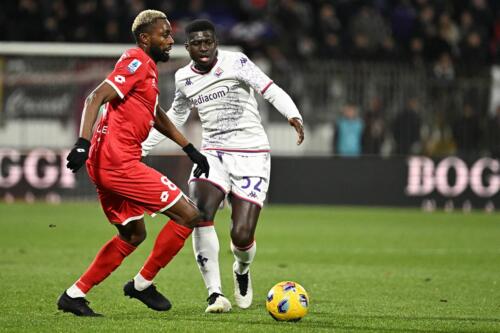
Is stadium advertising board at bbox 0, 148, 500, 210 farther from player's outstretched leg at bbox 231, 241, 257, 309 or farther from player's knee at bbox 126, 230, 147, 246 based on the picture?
player's knee at bbox 126, 230, 147, 246

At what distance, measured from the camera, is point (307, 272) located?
11.5 meters

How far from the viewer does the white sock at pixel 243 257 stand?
28.8 ft

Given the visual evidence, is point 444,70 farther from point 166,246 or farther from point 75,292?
point 75,292

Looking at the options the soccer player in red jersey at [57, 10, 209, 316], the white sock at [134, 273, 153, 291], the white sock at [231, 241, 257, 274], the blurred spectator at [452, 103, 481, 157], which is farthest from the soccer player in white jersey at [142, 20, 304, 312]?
the blurred spectator at [452, 103, 481, 157]

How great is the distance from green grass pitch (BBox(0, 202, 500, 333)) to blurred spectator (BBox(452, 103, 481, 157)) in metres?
1.98

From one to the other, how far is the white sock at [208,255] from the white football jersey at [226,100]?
83 cm

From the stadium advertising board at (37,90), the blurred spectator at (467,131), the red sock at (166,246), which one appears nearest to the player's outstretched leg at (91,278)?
the red sock at (166,246)

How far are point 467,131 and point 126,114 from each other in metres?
14.3

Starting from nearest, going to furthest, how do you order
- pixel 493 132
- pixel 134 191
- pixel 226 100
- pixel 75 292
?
pixel 134 191 < pixel 75 292 < pixel 226 100 < pixel 493 132

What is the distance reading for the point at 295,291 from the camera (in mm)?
7844

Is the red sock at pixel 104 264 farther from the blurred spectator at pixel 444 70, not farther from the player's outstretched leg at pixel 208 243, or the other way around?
the blurred spectator at pixel 444 70

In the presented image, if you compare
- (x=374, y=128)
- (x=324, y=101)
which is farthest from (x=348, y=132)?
(x=324, y=101)

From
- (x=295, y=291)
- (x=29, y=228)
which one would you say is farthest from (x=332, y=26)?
(x=295, y=291)

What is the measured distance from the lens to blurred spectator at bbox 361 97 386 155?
21141 millimetres
